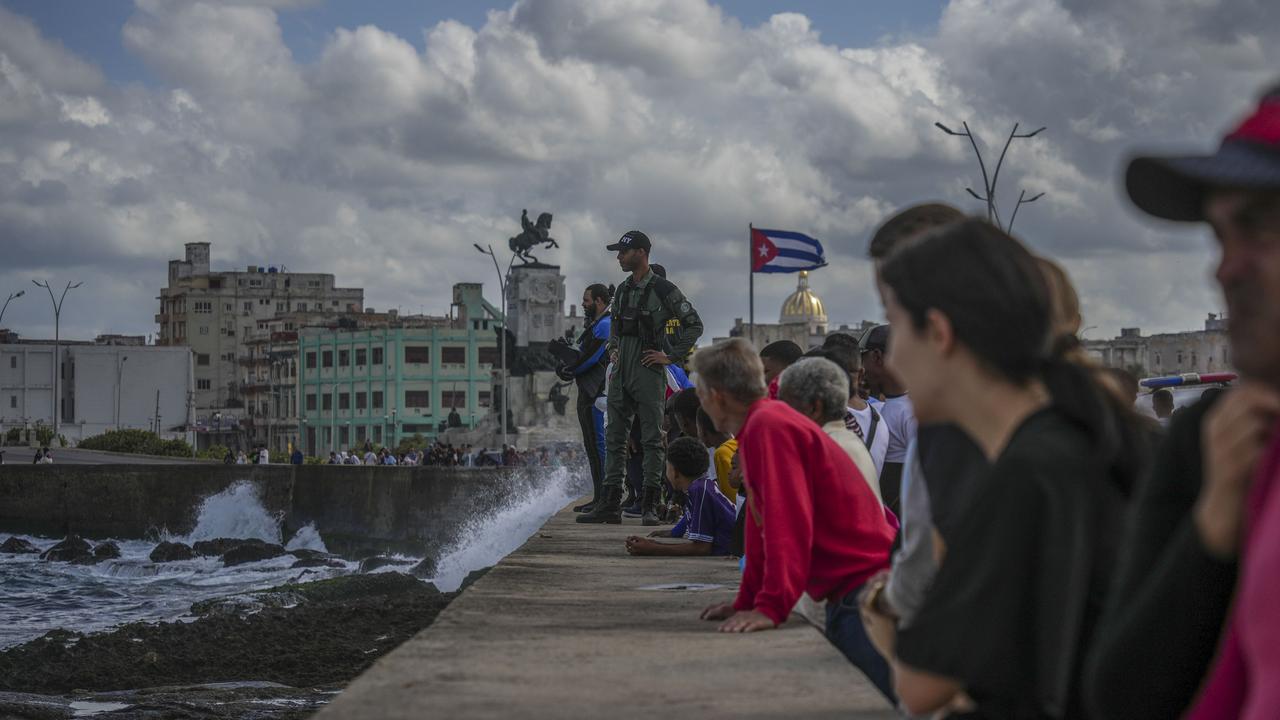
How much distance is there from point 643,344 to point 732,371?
16.5 feet

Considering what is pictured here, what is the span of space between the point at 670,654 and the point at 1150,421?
2.59m

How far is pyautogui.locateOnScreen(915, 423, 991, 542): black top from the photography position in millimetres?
2689

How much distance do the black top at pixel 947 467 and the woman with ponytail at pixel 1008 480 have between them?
0.67 ft

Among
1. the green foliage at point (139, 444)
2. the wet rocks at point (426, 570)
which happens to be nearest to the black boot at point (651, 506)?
the wet rocks at point (426, 570)

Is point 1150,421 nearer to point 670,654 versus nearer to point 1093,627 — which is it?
point 1093,627

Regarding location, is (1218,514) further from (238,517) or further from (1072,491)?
(238,517)

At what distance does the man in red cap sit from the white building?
114 metres

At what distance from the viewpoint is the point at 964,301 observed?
2.34 meters

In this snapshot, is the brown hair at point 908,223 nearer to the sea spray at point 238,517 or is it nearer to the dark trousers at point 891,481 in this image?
the dark trousers at point 891,481

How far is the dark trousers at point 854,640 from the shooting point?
4.53m

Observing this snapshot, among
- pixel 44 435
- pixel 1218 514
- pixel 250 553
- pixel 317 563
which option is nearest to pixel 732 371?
pixel 1218 514

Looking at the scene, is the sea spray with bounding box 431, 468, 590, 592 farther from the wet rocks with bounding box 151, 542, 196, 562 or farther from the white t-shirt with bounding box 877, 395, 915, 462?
the white t-shirt with bounding box 877, 395, 915, 462

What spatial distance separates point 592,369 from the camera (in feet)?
39.0

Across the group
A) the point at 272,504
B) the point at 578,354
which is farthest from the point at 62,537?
the point at 578,354
